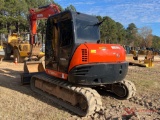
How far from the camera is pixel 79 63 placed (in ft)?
19.1

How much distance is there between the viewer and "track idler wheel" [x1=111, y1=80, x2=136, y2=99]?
7098 millimetres

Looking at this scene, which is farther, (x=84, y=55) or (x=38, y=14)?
(x=38, y=14)

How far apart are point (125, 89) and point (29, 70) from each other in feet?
14.2

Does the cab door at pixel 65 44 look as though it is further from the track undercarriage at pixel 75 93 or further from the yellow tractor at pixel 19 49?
the yellow tractor at pixel 19 49

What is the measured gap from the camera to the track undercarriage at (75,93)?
18.7ft

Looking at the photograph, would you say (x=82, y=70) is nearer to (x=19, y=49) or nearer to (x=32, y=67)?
(x=32, y=67)

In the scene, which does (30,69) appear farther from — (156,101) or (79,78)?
(156,101)

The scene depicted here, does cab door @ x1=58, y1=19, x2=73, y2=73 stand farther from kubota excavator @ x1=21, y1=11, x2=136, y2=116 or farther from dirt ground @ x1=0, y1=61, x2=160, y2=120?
dirt ground @ x1=0, y1=61, x2=160, y2=120

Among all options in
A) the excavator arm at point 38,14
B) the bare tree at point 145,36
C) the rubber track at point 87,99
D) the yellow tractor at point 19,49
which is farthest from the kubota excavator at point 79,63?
the bare tree at point 145,36

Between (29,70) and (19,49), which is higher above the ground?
(19,49)

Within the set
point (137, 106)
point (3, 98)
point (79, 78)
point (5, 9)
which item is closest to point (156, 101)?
point (137, 106)

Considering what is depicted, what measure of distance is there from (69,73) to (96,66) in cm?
78

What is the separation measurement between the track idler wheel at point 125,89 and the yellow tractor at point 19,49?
886 centimetres

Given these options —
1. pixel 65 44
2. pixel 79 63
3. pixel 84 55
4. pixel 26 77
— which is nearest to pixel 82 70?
pixel 79 63
